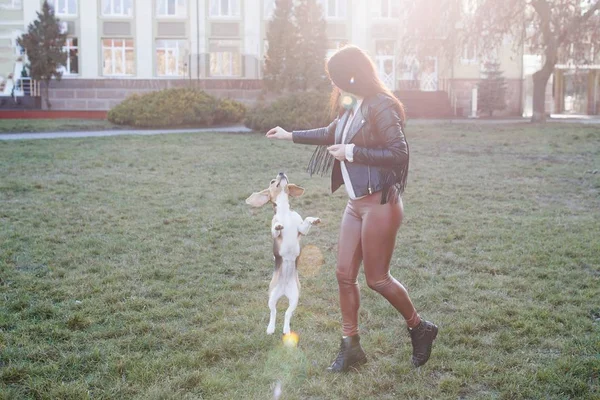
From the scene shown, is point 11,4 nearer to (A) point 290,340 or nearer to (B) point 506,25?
(B) point 506,25

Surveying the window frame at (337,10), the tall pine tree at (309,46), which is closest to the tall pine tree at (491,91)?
the window frame at (337,10)

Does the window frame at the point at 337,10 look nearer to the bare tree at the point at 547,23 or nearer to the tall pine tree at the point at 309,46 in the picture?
the tall pine tree at the point at 309,46

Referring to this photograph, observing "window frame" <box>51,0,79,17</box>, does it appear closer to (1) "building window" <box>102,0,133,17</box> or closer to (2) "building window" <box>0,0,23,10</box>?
(1) "building window" <box>102,0,133,17</box>

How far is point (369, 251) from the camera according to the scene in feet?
13.9

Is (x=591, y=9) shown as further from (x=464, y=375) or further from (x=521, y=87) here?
(x=464, y=375)

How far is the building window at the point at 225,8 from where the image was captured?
3812cm

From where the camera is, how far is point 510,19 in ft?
84.0

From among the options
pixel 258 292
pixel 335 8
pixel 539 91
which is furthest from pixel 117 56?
pixel 258 292

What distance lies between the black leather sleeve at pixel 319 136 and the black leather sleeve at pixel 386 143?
46cm

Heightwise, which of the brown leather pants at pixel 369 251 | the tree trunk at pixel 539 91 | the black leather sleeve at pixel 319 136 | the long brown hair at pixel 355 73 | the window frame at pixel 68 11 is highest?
the window frame at pixel 68 11

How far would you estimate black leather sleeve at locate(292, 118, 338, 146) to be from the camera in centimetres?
459

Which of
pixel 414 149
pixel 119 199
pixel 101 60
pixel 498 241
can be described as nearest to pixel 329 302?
pixel 498 241

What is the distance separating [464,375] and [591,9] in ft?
80.2

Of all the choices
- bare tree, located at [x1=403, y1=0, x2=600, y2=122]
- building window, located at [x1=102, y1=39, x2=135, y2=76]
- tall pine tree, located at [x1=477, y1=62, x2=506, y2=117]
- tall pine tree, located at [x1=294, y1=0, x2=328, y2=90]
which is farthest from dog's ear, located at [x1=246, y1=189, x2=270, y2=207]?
building window, located at [x1=102, y1=39, x2=135, y2=76]
